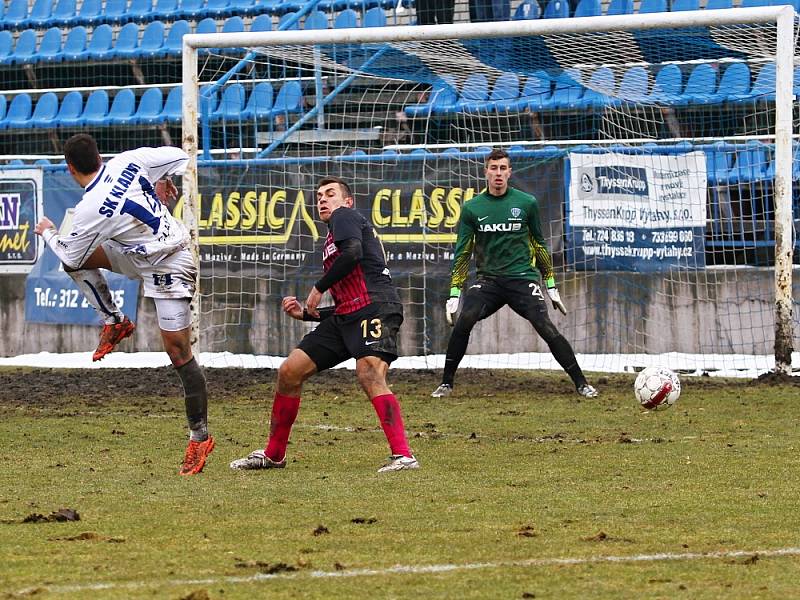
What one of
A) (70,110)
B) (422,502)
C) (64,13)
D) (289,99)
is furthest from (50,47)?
(422,502)

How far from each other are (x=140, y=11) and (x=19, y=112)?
3.29m

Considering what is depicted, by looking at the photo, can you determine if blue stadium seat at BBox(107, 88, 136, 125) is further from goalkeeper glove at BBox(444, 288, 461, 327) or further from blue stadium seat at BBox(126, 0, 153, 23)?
goalkeeper glove at BBox(444, 288, 461, 327)

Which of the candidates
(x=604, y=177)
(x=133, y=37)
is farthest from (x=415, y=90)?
(x=133, y=37)

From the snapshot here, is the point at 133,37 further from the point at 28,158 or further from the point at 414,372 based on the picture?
the point at 414,372

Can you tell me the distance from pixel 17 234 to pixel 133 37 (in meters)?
7.31

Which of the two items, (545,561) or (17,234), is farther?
(17,234)

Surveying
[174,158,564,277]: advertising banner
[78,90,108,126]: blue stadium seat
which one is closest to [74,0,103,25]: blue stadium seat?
[78,90,108,126]: blue stadium seat

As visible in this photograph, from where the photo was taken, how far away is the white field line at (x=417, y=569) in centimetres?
521

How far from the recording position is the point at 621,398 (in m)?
12.5

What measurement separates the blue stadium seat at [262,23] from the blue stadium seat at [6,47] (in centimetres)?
477

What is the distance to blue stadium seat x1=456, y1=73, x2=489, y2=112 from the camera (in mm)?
17250

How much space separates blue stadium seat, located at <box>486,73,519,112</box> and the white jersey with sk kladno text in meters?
9.09

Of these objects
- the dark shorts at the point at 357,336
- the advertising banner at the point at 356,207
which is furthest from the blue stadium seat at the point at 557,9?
the dark shorts at the point at 357,336

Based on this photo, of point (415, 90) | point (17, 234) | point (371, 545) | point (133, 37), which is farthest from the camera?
point (133, 37)
